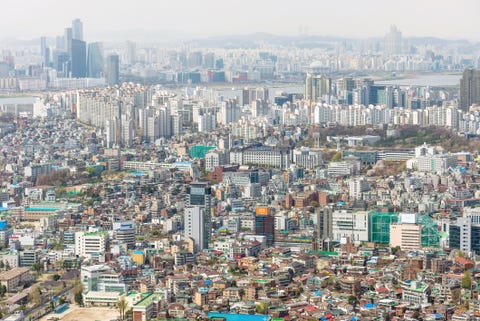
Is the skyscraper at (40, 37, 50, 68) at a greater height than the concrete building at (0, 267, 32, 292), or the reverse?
the skyscraper at (40, 37, 50, 68)

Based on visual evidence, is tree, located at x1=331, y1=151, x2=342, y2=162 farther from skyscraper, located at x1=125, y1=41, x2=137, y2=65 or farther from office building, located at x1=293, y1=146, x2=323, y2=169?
skyscraper, located at x1=125, y1=41, x2=137, y2=65

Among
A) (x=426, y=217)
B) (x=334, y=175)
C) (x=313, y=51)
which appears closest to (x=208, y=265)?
(x=426, y=217)

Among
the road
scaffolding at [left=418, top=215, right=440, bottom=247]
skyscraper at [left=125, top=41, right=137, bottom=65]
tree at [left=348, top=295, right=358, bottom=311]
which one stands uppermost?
skyscraper at [left=125, top=41, right=137, bottom=65]

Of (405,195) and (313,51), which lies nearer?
(405,195)

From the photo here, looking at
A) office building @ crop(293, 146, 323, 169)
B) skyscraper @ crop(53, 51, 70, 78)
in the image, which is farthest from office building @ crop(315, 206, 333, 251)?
skyscraper @ crop(53, 51, 70, 78)

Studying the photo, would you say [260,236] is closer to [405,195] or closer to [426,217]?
[426,217]

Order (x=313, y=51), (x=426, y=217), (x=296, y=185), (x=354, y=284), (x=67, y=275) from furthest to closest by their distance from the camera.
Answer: (x=313, y=51) → (x=296, y=185) → (x=426, y=217) → (x=67, y=275) → (x=354, y=284)

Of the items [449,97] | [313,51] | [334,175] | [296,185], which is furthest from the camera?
[313,51]
